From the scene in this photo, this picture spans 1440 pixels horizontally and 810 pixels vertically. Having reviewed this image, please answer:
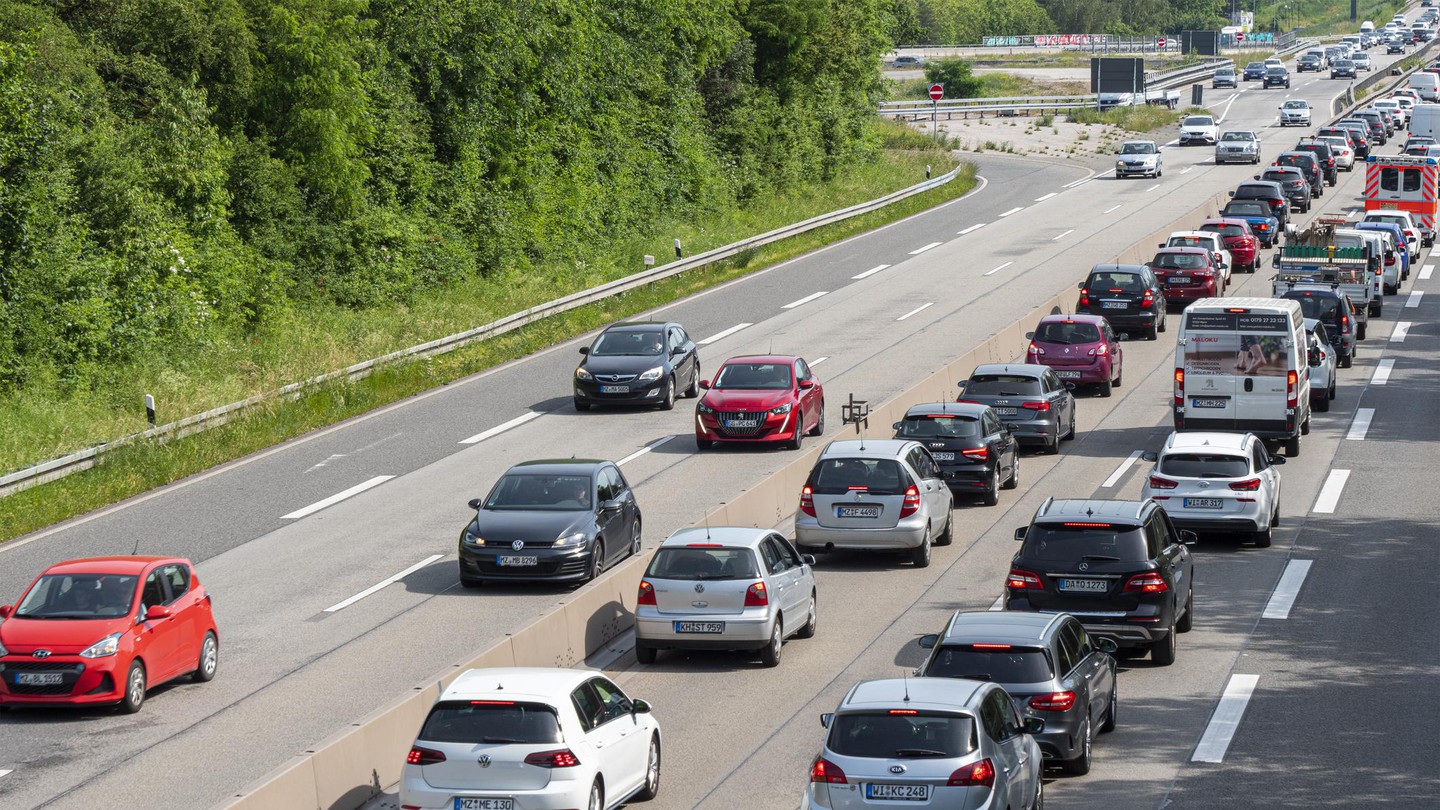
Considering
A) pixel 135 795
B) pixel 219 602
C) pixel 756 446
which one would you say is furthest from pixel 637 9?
pixel 135 795

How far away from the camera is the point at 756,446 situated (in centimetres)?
3200

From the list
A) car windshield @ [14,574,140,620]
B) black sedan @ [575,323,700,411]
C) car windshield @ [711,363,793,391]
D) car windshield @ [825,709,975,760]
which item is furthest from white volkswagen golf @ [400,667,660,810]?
black sedan @ [575,323,700,411]

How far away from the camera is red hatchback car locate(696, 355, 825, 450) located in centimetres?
3130

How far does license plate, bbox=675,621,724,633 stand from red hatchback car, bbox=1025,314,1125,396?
19.1m

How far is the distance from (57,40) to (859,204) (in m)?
35.0

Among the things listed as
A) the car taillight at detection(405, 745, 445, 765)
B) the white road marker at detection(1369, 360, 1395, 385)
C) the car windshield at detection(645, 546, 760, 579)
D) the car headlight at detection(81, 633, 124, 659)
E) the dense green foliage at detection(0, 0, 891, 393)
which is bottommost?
the white road marker at detection(1369, 360, 1395, 385)

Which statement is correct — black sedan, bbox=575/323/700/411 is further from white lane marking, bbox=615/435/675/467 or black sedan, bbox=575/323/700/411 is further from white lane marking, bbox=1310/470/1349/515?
white lane marking, bbox=1310/470/1349/515

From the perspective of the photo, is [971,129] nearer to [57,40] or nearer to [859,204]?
[859,204]

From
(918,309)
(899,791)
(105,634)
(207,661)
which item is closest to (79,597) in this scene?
(105,634)

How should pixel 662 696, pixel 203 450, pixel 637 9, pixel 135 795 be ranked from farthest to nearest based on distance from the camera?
pixel 637 9, pixel 203 450, pixel 662 696, pixel 135 795

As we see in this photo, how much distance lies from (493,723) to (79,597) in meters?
6.89

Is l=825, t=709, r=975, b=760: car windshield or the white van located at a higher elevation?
l=825, t=709, r=975, b=760: car windshield

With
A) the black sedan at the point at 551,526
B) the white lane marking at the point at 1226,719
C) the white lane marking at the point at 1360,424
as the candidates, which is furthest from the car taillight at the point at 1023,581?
the white lane marking at the point at 1360,424

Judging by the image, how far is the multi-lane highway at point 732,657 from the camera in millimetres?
16406
